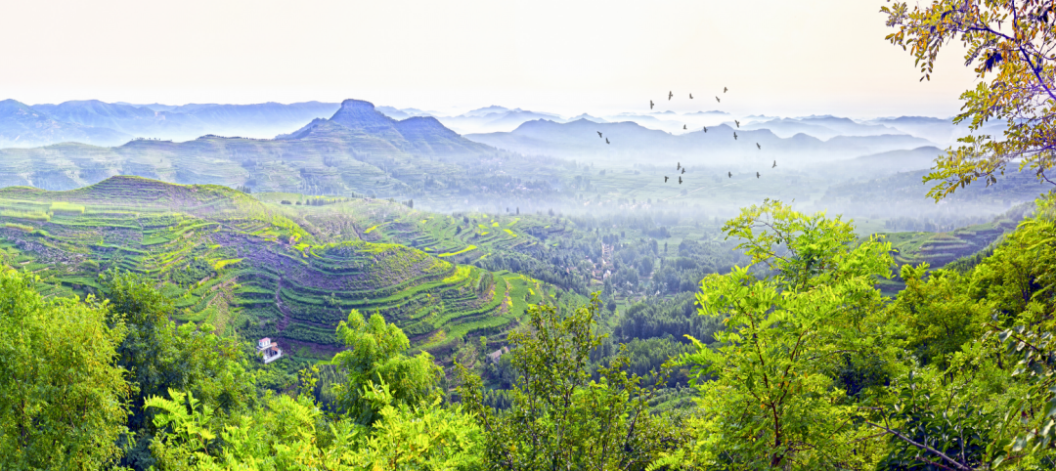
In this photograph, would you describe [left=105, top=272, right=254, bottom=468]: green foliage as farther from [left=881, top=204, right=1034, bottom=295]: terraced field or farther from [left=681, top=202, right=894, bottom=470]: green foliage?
[left=881, top=204, right=1034, bottom=295]: terraced field

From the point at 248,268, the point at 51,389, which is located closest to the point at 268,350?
the point at 248,268

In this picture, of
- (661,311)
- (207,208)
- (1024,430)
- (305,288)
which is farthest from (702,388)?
(207,208)

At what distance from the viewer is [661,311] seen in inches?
3462

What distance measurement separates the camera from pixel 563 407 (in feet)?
22.4

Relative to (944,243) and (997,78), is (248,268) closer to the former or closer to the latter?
(997,78)

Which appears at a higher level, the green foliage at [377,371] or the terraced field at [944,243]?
the green foliage at [377,371]

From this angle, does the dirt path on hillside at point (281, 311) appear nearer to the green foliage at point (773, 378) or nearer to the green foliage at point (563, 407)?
the green foliage at point (563, 407)

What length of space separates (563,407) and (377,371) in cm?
783

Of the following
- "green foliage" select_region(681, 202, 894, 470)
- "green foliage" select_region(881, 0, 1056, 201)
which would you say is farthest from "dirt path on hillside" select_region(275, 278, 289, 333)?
"green foliage" select_region(881, 0, 1056, 201)

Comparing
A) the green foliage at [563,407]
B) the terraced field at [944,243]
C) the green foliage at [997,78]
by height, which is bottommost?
the terraced field at [944,243]

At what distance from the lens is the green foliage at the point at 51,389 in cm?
826

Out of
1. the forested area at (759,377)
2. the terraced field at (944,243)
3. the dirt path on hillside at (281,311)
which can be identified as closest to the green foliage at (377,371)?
the forested area at (759,377)

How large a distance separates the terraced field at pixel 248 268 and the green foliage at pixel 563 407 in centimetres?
5539

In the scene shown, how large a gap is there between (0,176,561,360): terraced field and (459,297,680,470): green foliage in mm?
55394
